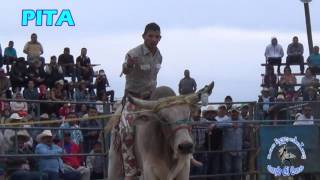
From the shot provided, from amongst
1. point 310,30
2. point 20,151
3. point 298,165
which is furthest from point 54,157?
point 310,30

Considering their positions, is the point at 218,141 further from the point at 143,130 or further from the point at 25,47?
the point at 25,47

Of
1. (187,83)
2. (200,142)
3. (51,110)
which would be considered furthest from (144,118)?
(187,83)

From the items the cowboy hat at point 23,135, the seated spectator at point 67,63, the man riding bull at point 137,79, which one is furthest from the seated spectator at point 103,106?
the man riding bull at point 137,79

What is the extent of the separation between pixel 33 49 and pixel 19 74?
1723 millimetres

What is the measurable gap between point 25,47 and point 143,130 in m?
14.0

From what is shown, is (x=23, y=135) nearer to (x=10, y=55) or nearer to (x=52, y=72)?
(x=52, y=72)

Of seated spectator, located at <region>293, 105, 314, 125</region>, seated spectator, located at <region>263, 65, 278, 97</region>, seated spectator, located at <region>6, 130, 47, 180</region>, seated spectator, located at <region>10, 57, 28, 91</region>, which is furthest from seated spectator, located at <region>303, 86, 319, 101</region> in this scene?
seated spectator, located at <region>6, 130, 47, 180</region>

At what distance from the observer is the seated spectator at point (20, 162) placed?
1453cm

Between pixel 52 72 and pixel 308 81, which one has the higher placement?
pixel 52 72

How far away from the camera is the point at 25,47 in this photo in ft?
80.8

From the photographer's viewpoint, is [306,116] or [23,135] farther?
[306,116]

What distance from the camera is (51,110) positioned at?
60.2ft

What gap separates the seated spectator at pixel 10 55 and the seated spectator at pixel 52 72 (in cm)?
95

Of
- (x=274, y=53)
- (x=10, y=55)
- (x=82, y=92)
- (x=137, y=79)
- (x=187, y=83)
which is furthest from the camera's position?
(x=274, y=53)
